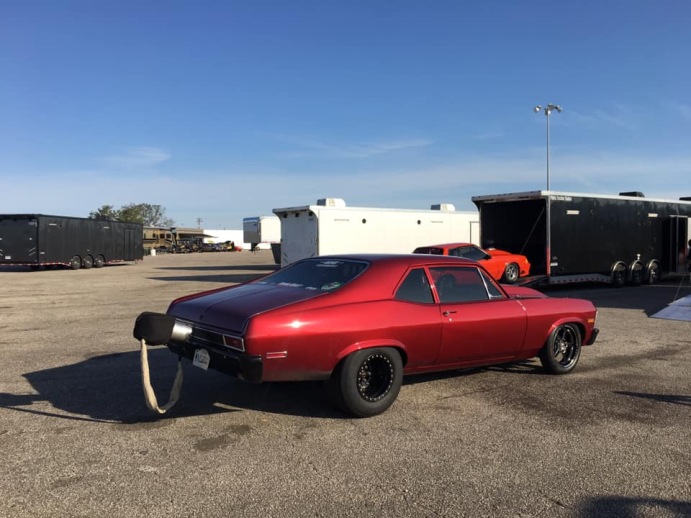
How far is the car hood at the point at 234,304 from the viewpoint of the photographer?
4.53 meters

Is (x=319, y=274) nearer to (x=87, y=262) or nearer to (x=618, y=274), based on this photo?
(x=618, y=274)

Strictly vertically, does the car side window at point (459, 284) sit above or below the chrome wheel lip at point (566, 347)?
above

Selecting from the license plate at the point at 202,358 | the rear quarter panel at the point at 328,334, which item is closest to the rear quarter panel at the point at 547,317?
the rear quarter panel at the point at 328,334

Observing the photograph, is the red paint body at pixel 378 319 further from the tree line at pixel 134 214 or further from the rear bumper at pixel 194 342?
the tree line at pixel 134 214

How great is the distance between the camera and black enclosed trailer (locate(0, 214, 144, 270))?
27.5 m

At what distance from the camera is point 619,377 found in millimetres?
6414

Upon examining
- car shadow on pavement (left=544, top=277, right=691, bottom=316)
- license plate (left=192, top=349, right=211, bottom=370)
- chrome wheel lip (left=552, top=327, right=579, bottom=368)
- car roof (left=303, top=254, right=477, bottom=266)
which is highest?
car roof (left=303, top=254, right=477, bottom=266)

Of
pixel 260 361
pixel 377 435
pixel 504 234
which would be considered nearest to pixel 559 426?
pixel 377 435

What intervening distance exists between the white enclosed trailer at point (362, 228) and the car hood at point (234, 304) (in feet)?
44.8

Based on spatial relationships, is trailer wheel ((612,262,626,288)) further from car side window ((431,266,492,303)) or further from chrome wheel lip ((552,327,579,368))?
car side window ((431,266,492,303))

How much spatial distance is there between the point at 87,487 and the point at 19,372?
3677 mm

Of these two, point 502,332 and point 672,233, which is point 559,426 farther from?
point 672,233

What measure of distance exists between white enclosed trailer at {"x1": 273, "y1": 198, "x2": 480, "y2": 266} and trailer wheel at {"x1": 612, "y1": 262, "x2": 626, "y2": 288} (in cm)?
681

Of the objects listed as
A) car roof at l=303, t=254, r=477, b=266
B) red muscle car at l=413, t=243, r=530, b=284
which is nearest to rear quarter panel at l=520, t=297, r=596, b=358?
car roof at l=303, t=254, r=477, b=266
